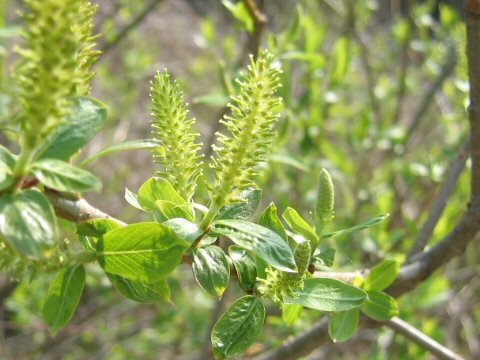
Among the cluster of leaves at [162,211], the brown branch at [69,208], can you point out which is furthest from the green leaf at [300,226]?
the brown branch at [69,208]

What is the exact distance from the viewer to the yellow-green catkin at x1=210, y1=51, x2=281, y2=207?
23.4 inches

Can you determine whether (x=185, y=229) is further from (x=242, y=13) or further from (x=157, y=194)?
(x=242, y=13)

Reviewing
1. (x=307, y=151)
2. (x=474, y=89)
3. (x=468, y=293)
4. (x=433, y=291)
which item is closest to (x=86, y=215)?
(x=474, y=89)

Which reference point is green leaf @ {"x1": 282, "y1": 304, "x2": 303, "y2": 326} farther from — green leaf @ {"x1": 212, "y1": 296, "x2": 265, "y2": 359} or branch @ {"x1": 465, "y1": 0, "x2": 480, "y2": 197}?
branch @ {"x1": 465, "y1": 0, "x2": 480, "y2": 197}

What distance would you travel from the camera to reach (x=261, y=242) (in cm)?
63

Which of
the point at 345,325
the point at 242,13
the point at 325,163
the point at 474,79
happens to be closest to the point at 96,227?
the point at 345,325

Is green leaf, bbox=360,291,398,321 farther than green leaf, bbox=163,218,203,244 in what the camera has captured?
Yes

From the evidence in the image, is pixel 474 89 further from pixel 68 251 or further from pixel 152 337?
pixel 152 337

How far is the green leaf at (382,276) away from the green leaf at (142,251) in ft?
1.22

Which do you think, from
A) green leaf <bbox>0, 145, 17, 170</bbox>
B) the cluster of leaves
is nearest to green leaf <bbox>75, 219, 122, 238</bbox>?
the cluster of leaves

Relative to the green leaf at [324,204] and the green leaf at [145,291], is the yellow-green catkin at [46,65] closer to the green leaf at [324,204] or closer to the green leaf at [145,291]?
the green leaf at [145,291]

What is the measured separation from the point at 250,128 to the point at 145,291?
227 mm

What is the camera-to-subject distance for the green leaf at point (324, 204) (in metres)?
0.80

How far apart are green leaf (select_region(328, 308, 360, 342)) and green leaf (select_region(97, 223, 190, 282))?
0.31 meters
